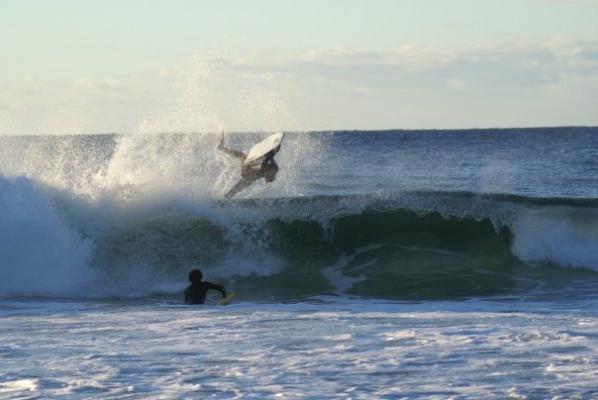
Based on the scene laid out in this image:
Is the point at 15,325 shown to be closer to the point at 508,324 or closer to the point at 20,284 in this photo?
the point at 20,284

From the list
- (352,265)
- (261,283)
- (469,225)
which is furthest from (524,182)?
(261,283)

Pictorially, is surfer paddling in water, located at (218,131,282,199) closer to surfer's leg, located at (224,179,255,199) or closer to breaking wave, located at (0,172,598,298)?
surfer's leg, located at (224,179,255,199)

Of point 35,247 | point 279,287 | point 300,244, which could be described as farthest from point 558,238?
point 35,247

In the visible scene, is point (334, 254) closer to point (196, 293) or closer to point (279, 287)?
point (279, 287)

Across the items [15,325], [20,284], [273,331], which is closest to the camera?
[273,331]

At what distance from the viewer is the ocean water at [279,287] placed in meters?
9.39

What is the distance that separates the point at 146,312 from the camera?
14133 millimetres

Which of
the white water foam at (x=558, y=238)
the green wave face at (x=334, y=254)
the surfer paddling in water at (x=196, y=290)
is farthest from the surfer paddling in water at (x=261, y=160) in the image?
the white water foam at (x=558, y=238)

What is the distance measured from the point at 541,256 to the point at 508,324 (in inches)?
341

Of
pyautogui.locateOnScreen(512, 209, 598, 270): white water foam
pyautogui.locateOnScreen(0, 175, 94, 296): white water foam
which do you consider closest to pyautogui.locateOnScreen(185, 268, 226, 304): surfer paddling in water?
pyautogui.locateOnScreen(0, 175, 94, 296): white water foam

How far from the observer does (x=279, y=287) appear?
17969mm

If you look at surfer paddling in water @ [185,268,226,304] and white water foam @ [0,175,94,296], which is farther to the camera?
white water foam @ [0,175,94,296]

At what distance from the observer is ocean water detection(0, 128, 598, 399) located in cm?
939

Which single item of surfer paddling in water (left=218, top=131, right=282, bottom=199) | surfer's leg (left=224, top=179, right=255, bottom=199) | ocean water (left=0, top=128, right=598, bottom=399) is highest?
surfer paddling in water (left=218, top=131, right=282, bottom=199)
